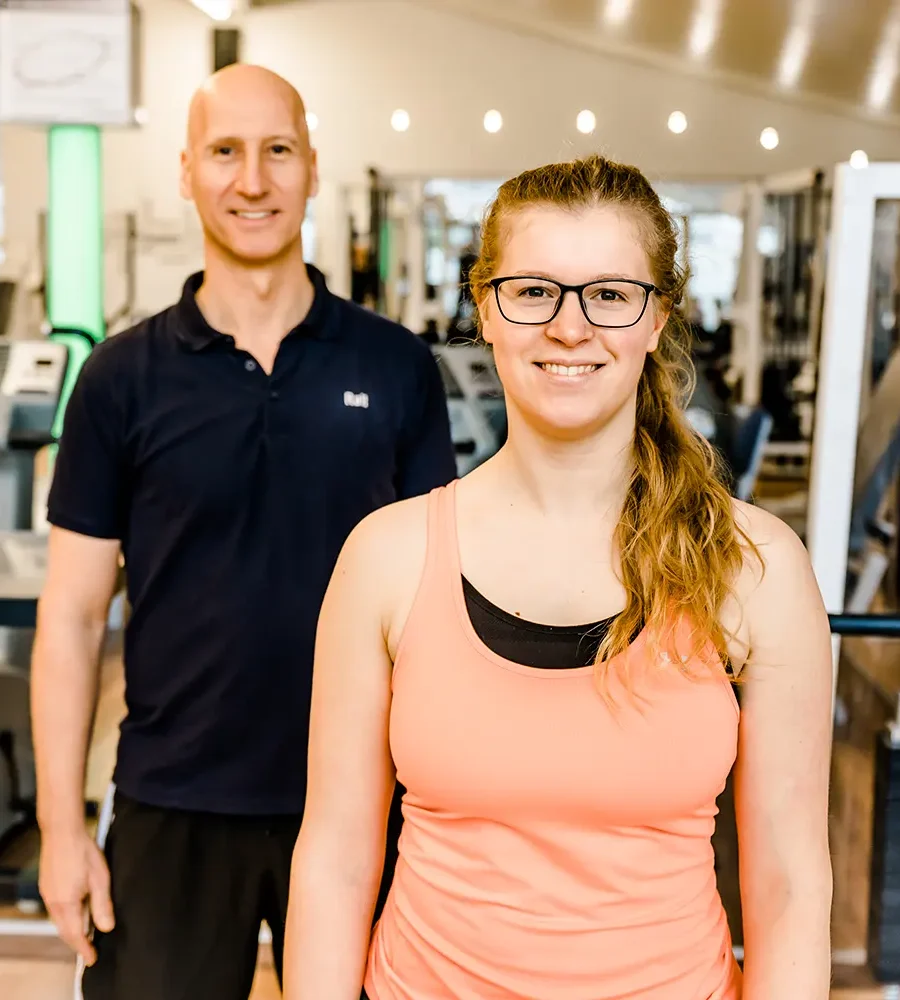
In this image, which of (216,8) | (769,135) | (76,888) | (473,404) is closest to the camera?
(76,888)

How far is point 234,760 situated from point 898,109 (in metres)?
11.0

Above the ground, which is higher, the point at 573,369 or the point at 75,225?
the point at 75,225

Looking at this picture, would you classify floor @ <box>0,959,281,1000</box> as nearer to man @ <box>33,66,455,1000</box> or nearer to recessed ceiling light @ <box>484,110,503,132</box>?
man @ <box>33,66,455,1000</box>

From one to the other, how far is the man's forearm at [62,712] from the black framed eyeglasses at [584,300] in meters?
0.81

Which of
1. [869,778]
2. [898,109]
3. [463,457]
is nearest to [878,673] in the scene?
[463,457]

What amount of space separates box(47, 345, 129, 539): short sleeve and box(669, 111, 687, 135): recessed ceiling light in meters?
10.1

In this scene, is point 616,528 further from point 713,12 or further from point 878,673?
point 713,12

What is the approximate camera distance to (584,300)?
101 centimetres

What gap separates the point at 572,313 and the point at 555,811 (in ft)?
1.41

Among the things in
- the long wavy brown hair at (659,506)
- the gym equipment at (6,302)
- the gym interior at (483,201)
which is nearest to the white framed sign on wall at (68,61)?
the gym interior at (483,201)

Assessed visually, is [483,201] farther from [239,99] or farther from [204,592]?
[204,592]

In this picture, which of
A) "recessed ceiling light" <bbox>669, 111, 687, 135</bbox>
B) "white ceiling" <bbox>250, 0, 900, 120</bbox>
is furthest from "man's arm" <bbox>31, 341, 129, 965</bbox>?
"recessed ceiling light" <bbox>669, 111, 687, 135</bbox>

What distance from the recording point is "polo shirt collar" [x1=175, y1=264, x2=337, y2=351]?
1534mm

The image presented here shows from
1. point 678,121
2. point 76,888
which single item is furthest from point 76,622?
point 678,121
